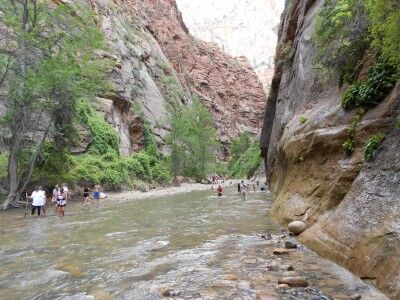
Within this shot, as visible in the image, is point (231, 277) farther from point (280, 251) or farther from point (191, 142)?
point (191, 142)

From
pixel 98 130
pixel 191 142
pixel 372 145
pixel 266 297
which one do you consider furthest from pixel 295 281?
pixel 191 142

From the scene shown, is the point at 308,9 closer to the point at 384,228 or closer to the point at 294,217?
the point at 294,217

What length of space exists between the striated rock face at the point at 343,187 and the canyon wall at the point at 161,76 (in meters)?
32.6

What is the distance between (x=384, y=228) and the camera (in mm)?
6730

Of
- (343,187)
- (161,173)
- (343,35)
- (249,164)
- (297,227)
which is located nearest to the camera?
(343,187)

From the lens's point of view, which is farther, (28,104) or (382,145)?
(28,104)

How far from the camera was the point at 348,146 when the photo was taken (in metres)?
9.99

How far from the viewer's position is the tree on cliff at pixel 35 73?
23.7m

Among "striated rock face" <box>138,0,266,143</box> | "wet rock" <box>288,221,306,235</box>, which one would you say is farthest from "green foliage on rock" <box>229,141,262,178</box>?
"wet rock" <box>288,221,306,235</box>

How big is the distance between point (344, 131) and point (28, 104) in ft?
65.6

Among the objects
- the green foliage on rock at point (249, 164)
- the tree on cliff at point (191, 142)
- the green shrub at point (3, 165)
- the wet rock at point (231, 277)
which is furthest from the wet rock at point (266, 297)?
the green foliage on rock at point (249, 164)

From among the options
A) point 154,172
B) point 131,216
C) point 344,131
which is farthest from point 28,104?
point 154,172

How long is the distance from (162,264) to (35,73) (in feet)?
64.5

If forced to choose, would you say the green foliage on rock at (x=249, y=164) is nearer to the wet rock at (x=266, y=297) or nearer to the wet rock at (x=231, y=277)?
the wet rock at (x=231, y=277)
